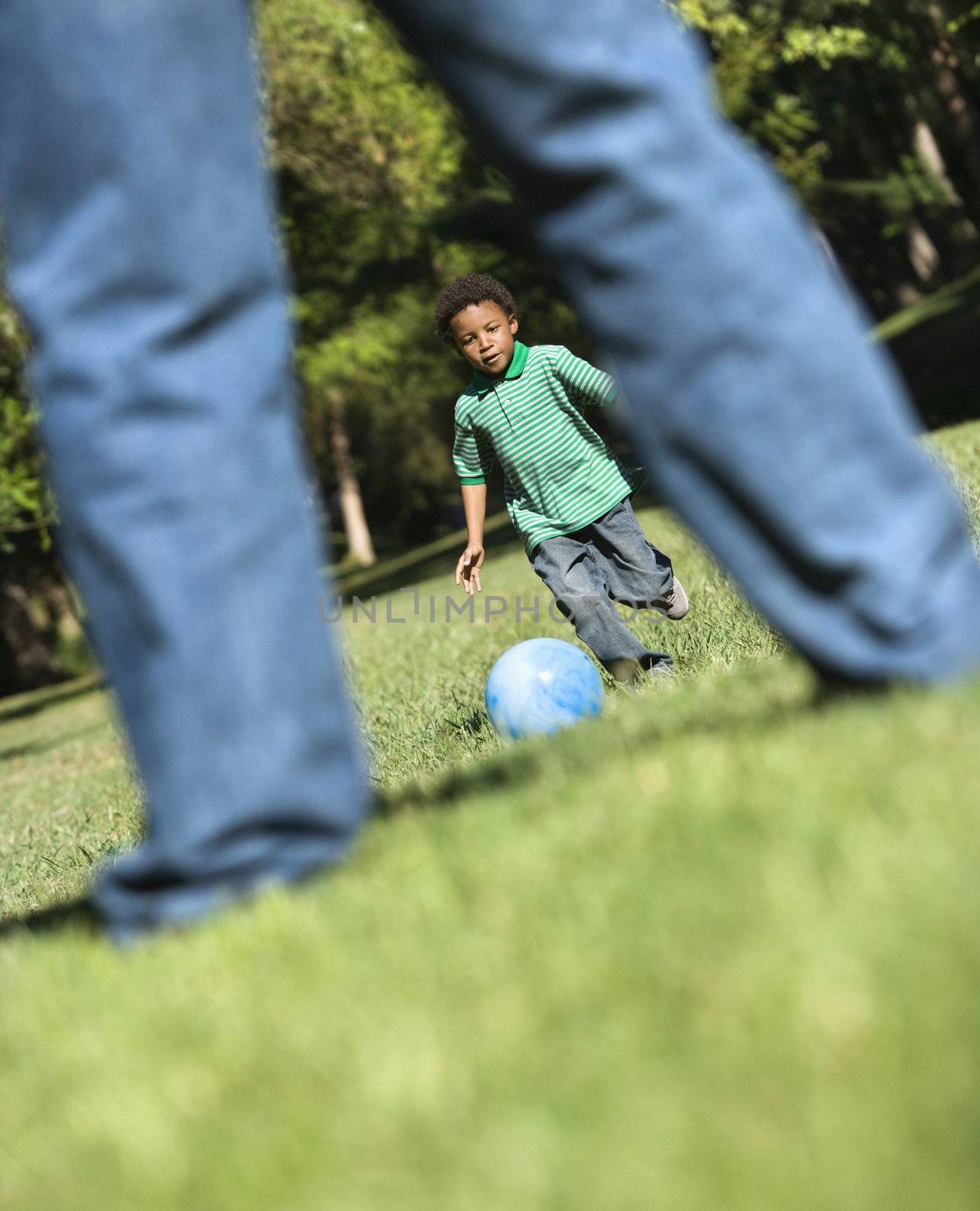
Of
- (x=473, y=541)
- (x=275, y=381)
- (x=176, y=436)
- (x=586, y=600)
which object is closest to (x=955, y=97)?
(x=586, y=600)

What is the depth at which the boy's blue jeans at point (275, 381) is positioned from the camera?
2.26m

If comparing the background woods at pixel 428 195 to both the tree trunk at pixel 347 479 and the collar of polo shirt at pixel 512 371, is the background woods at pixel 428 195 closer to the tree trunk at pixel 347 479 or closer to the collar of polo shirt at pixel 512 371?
the tree trunk at pixel 347 479

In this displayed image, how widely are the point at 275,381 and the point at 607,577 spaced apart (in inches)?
171

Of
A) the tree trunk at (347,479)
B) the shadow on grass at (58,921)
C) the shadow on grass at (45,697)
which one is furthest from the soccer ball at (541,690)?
the tree trunk at (347,479)

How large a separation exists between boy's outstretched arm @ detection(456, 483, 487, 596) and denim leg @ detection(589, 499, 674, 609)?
1.68 ft

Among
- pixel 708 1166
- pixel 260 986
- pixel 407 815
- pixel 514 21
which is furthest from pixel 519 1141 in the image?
pixel 514 21

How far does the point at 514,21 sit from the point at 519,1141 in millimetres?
1645

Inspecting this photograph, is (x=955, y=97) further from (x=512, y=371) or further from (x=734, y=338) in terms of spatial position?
(x=734, y=338)

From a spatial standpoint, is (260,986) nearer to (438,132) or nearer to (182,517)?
(182,517)

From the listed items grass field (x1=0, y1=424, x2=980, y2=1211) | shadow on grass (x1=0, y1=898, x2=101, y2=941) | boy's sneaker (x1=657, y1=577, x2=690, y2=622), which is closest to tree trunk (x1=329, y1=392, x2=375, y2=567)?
boy's sneaker (x1=657, y1=577, x2=690, y2=622)

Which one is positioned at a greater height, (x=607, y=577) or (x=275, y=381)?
(x=275, y=381)

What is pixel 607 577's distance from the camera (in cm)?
661

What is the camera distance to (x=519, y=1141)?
1450 millimetres

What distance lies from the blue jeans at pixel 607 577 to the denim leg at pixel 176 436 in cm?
409
